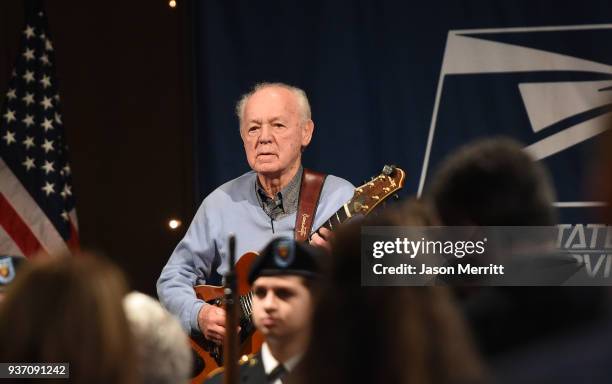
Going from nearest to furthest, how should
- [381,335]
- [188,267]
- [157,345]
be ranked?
[381,335]
[157,345]
[188,267]

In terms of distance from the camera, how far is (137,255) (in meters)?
5.30

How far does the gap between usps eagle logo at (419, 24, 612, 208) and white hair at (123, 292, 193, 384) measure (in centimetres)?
324

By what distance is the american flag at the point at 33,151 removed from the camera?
5.11 m

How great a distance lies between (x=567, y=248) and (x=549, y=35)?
3.50 feet

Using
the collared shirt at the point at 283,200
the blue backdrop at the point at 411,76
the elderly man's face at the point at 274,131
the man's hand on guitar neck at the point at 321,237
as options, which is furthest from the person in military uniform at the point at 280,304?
the blue backdrop at the point at 411,76

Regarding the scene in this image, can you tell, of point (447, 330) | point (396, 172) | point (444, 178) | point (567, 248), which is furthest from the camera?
point (567, 248)

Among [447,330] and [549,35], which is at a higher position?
[549,35]

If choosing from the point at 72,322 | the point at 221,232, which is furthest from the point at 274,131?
the point at 72,322

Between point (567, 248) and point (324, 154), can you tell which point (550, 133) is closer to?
point (567, 248)

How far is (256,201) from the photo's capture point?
461 centimetres

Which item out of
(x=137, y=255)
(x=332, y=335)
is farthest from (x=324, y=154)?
(x=332, y=335)

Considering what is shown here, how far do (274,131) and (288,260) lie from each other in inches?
65.7

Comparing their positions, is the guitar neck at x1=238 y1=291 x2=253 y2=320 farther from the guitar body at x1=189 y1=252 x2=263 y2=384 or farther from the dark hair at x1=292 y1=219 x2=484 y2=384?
the dark hair at x1=292 y1=219 x2=484 y2=384

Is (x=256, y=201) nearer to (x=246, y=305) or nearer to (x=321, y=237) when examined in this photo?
(x=321, y=237)
